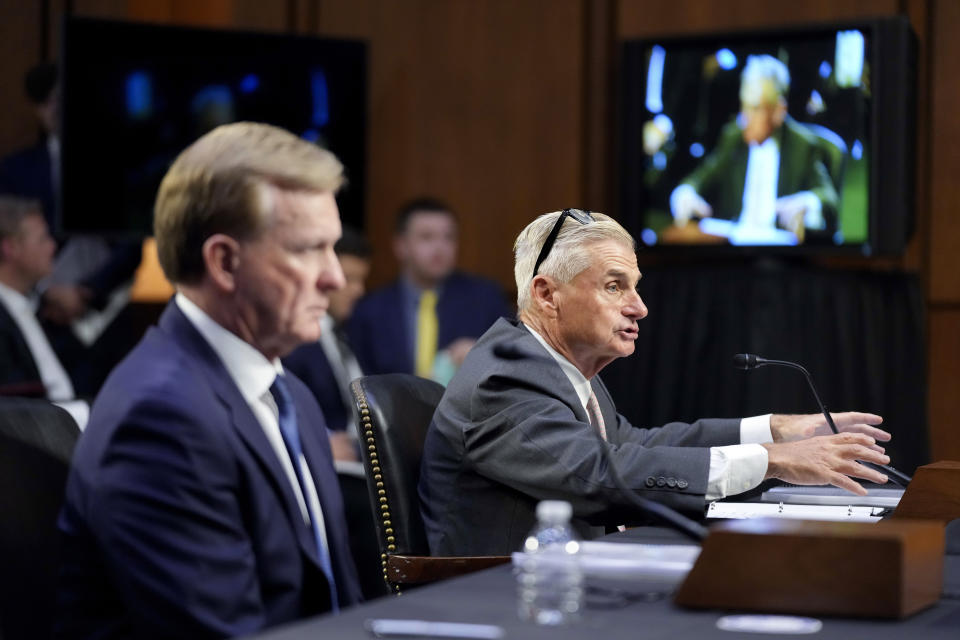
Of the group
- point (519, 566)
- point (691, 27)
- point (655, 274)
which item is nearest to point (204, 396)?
point (519, 566)

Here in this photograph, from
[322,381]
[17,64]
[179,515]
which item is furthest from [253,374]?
[17,64]

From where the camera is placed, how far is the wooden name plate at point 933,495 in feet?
6.89

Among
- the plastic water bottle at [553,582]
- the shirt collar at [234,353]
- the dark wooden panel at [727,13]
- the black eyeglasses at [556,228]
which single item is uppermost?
the dark wooden panel at [727,13]

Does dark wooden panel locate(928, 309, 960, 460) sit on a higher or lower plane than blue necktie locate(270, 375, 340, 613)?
lower

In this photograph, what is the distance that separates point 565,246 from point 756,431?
21.0 inches

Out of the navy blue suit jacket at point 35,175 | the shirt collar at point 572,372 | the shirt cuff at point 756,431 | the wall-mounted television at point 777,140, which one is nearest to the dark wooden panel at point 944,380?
the wall-mounted television at point 777,140

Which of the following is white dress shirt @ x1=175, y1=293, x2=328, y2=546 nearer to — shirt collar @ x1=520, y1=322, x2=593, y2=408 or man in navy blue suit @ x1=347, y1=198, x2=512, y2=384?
shirt collar @ x1=520, y1=322, x2=593, y2=408

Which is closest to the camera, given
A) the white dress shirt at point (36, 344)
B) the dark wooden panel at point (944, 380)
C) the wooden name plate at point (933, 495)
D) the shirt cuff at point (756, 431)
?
the wooden name plate at point (933, 495)

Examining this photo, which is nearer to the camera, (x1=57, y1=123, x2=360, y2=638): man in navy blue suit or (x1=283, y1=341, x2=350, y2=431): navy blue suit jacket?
(x1=57, y1=123, x2=360, y2=638): man in navy blue suit

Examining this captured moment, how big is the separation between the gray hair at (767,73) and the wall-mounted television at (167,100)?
1557 mm

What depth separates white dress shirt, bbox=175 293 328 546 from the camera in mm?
1648

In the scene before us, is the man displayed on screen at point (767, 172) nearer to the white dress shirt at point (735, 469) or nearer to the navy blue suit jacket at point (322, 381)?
the navy blue suit jacket at point (322, 381)

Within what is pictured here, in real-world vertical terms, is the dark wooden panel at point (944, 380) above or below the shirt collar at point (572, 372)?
below

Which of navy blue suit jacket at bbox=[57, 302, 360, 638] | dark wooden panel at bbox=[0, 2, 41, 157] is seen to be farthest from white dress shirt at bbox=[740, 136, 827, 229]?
navy blue suit jacket at bbox=[57, 302, 360, 638]
